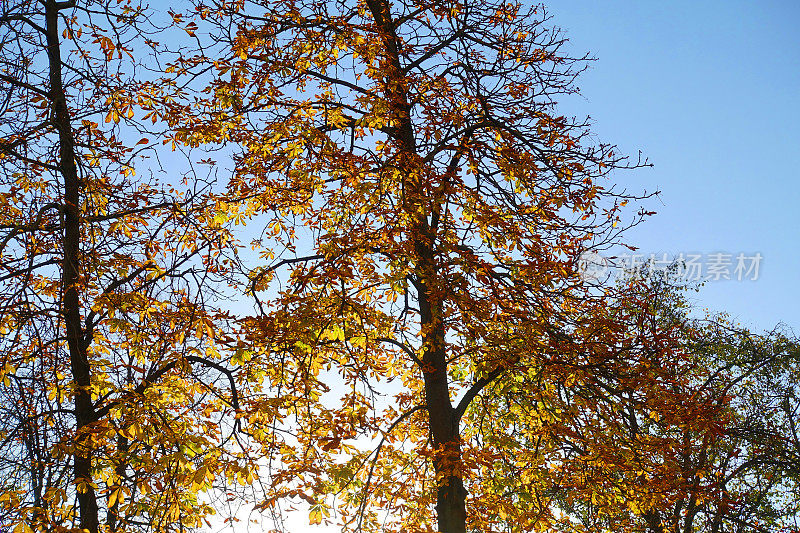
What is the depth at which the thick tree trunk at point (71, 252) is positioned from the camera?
6.46 metres

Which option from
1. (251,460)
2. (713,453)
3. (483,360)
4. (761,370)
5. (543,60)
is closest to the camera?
(251,460)

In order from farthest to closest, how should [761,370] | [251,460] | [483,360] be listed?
[761,370]
[483,360]
[251,460]

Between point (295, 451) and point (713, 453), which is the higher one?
point (713, 453)

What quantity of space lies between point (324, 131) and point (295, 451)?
406 cm

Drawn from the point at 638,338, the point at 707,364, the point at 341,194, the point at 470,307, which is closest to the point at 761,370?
the point at 707,364

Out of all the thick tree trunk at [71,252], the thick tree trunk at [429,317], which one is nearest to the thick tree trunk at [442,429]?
the thick tree trunk at [429,317]

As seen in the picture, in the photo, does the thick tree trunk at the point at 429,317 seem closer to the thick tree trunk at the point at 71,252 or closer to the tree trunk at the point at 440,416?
the tree trunk at the point at 440,416

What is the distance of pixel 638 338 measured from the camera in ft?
28.5

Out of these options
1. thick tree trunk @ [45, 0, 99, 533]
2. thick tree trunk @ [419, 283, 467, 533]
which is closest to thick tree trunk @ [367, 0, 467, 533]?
thick tree trunk @ [419, 283, 467, 533]

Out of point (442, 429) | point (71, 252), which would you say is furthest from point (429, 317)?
point (71, 252)

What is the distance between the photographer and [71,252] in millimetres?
6637

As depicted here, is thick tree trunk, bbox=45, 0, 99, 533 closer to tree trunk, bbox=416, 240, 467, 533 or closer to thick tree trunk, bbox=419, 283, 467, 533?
tree trunk, bbox=416, 240, 467, 533

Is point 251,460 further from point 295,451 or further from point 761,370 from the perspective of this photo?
point 761,370

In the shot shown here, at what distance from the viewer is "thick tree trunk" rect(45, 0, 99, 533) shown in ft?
21.2
